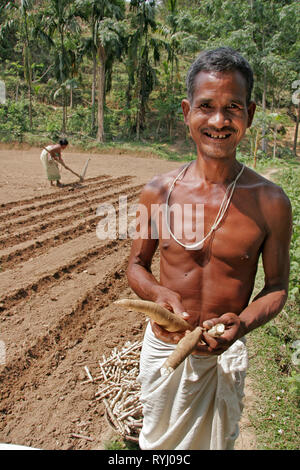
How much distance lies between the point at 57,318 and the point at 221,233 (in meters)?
2.95

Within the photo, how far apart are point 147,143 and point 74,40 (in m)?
6.62

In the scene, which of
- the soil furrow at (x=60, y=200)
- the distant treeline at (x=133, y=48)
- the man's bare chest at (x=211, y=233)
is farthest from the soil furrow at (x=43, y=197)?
the distant treeline at (x=133, y=48)

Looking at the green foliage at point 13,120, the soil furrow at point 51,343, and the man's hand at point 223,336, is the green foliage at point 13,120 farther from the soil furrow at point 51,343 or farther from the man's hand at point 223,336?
the man's hand at point 223,336

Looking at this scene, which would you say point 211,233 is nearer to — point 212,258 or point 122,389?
point 212,258

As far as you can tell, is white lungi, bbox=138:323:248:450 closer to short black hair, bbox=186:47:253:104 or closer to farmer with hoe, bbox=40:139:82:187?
short black hair, bbox=186:47:253:104

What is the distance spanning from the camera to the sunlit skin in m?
1.28

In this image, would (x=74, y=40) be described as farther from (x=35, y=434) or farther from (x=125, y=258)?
(x=35, y=434)

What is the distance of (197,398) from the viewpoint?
1.38m

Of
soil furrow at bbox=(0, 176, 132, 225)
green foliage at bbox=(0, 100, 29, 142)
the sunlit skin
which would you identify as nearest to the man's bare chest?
the sunlit skin

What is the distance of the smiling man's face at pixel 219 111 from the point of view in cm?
126

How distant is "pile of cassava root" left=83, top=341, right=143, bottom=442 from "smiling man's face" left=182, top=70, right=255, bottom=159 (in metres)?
1.92

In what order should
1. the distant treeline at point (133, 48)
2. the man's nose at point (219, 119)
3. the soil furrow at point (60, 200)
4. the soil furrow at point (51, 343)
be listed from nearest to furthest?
the man's nose at point (219, 119), the soil furrow at point (51, 343), the soil furrow at point (60, 200), the distant treeline at point (133, 48)

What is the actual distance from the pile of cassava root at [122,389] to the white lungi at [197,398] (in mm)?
1014

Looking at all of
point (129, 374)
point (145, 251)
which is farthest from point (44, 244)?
point (145, 251)
